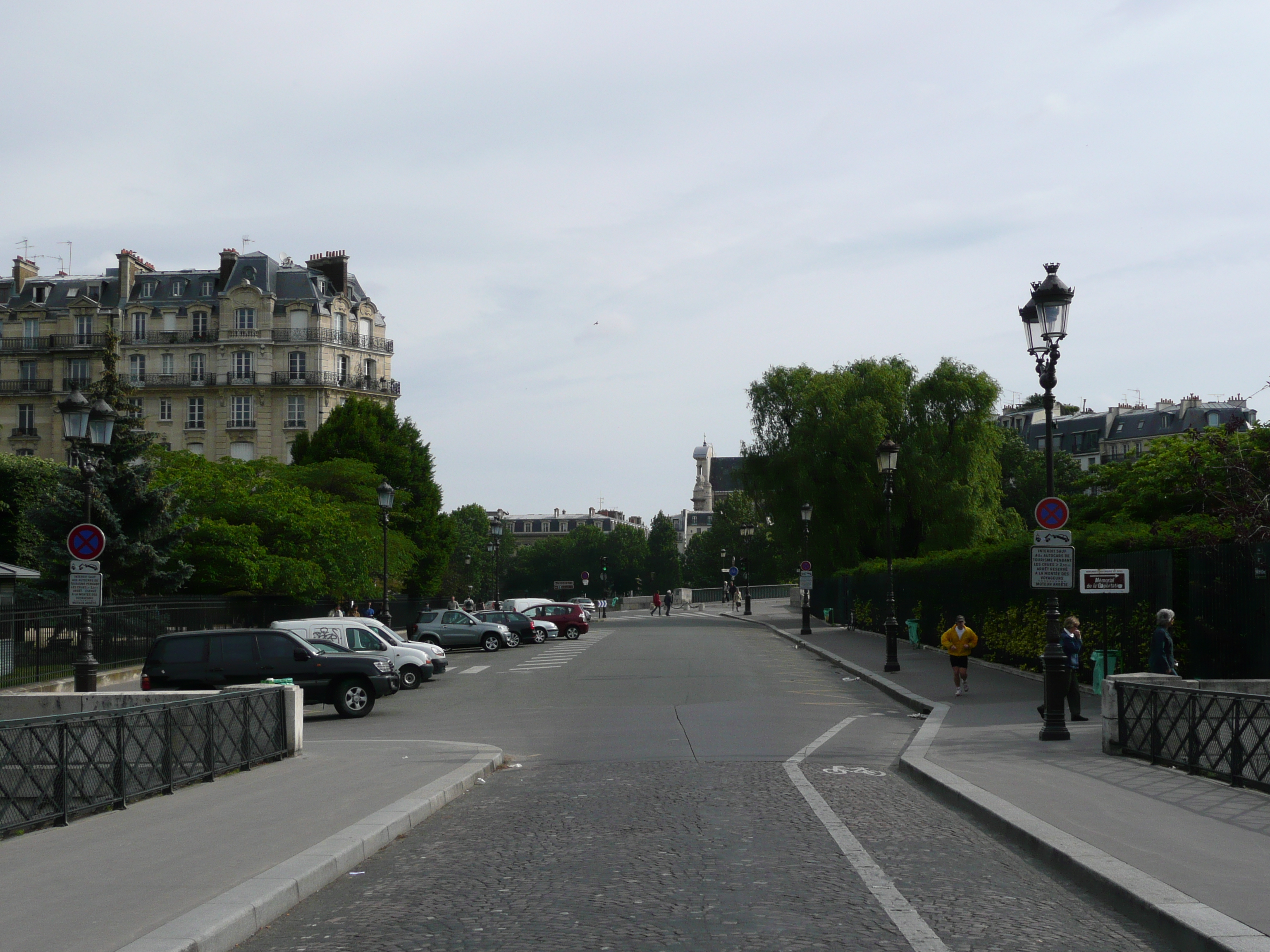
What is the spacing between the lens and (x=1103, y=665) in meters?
21.1

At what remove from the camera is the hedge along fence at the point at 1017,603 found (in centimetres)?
2134

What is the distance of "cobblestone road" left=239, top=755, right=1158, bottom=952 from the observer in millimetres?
6617

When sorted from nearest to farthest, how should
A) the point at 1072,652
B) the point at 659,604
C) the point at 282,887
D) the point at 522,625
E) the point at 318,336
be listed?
1. the point at 282,887
2. the point at 1072,652
3. the point at 522,625
4. the point at 318,336
5. the point at 659,604

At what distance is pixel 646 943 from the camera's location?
6445 mm

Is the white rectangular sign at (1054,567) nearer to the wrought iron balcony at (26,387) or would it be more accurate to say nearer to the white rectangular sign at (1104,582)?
the white rectangular sign at (1104,582)

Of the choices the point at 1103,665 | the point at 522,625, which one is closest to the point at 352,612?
the point at 522,625

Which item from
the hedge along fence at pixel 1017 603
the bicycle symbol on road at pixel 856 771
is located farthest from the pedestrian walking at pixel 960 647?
the bicycle symbol on road at pixel 856 771

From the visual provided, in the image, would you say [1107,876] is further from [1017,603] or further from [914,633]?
[914,633]

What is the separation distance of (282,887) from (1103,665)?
1667 cm

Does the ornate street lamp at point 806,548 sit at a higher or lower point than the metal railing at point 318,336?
lower

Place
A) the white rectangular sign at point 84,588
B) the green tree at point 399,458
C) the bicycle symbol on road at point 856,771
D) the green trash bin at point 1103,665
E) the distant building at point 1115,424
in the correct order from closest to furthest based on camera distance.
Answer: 1. the bicycle symbol on road at point 856,771
2. the white rectangular sign at point 84,588
3. the green trash bin at point 1103,665
4. the green tree at point 399,458
5. the distant building at point 1115,424

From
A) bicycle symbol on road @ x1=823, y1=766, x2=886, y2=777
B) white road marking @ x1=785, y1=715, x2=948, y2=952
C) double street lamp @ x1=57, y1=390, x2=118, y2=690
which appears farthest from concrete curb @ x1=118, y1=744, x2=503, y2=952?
double street lamp @ x1=57, y1=390, x2=118, y2=690

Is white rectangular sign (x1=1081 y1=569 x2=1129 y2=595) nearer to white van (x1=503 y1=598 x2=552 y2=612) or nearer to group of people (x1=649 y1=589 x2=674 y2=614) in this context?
white van (x1=503 y1=598 x2=552 y2=612)

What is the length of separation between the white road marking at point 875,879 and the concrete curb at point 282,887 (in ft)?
10.7
